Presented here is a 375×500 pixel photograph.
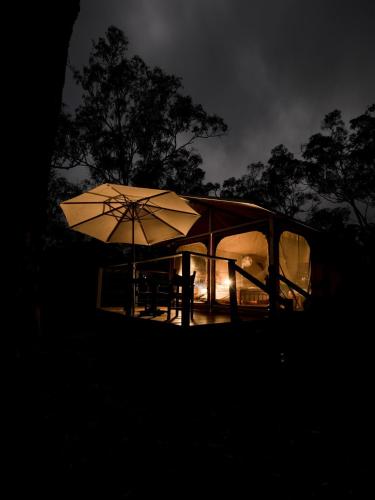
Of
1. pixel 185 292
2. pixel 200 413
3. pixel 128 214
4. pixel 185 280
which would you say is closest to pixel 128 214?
pixel 128 214

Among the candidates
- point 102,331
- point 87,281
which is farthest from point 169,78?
point 102,331

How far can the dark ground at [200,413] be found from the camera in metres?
2.55

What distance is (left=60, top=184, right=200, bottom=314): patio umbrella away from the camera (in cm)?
568

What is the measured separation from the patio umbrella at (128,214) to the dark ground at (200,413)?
6.70 ft

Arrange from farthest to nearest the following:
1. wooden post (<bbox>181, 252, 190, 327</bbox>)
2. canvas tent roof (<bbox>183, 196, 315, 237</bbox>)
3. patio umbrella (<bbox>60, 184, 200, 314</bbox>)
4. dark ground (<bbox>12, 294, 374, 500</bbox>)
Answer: canvas tent roof (<bbox>183, 196, 315, 237</bbox>)
patio umbrella (<bbox>60, 184, 200, 314</bbox>)
wooden post (<bbox>181, 252, 190, 327</bbox>)
dark ground (<bbox>12, 294, 374, 500</bbox>)

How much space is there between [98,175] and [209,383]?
14.6 m

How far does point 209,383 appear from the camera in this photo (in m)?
5.30

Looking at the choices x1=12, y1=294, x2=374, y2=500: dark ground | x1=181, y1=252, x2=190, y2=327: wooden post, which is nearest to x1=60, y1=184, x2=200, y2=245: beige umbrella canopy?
Answer: x1=181, y1=252, x2=190, y2=327: wooden post

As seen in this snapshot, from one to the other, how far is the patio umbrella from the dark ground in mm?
2042

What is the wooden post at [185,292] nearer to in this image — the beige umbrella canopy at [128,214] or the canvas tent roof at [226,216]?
the beige umbrella canopy at [128,214]

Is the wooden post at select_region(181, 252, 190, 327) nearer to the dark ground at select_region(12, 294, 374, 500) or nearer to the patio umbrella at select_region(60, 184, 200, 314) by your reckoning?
the dark ground at select_region(12, 294, 374, 500)

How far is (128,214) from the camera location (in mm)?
6727

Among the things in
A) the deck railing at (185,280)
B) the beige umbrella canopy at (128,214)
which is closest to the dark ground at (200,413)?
the deck railing at (185,280)

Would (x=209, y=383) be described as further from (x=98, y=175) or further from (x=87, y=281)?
(x=98, y=175)
